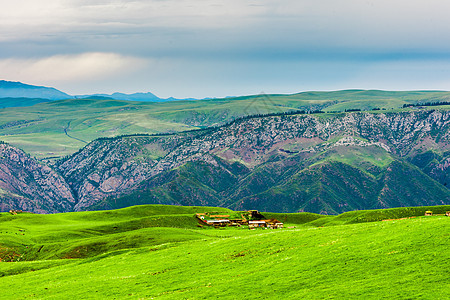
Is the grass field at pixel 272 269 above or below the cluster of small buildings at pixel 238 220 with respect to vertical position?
above

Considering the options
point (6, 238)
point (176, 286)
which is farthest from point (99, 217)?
point (176, 286)

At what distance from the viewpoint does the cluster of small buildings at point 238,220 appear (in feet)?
488

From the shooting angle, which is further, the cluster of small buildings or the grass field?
the cluster of small buildings

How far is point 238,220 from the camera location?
16288cm

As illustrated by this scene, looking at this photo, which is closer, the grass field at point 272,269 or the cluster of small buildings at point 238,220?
the grass field at point 272,269

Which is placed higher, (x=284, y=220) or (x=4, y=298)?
(x=4, y=298)

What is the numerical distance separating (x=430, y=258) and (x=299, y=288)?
12999 millimetres

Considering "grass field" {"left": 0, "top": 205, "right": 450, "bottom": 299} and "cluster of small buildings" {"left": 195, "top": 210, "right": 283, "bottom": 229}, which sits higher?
"grass field" {"left": 0, "top": 205, "right": 450, "bottom": 299}

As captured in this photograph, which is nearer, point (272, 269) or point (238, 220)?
point (272, 269)

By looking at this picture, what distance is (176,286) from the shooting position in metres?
59.1

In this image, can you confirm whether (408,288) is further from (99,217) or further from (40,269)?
(99,217)

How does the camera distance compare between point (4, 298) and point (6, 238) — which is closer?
point (4, 298)

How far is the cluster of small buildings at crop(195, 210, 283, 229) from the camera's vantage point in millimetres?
148625

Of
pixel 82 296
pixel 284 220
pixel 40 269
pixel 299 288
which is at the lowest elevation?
pixel 284 220
